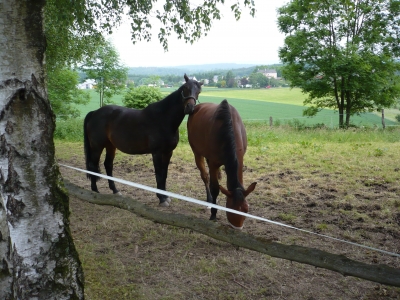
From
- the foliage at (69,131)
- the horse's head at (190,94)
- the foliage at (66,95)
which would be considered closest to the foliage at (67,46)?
the foliage at (66,95)

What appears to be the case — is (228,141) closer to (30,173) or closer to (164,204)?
(164,204)

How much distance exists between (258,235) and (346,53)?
1958 centimetres

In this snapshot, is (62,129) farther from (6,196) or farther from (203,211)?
(6,196)

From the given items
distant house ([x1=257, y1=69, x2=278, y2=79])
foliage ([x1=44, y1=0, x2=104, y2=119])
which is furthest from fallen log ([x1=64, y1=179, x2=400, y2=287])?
distant house ([x1=257, y1=69, x2=278, y2=79])

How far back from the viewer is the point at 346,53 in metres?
21.4

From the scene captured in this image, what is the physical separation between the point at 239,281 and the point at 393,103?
72.3 ft

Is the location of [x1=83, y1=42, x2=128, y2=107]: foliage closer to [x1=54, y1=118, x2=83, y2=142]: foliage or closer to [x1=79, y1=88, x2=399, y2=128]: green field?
[x1=54, y1=118, x2=83, y2=142]: foliage

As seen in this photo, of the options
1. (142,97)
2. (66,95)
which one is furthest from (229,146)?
(66,95)

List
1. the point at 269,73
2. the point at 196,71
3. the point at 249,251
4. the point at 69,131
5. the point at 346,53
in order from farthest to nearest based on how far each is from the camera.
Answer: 1. the point at 269,73
2. the point at 196,71
3. the point at 346,53
4. the point at 69,131
5. the point at 249,251

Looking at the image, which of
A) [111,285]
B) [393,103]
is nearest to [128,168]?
[111,285]

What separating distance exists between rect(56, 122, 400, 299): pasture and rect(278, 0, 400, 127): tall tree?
14.1m

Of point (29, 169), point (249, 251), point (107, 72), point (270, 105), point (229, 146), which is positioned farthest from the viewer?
point (270, 105)

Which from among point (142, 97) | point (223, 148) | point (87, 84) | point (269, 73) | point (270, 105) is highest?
point (269, 73)

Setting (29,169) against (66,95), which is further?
(66,95)
